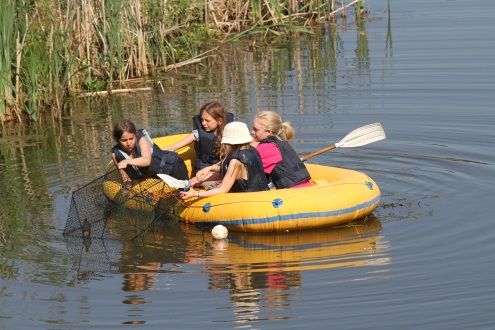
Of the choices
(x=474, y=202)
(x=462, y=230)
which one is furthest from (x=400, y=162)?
(x=462, y=230)

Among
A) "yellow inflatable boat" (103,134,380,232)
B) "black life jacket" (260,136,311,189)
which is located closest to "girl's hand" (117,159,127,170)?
"yellow inflatable boat" (103,134,380,232)

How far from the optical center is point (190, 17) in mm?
17219

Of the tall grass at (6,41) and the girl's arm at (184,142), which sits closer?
the girl's arm at (184,142)

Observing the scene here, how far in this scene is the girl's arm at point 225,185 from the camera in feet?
28.7

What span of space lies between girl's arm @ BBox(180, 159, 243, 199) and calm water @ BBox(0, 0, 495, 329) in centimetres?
36

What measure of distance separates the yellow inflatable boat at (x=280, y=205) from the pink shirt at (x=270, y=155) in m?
0.43

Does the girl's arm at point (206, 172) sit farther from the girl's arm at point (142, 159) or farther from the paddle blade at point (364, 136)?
the paddle blade at point (364, 136)

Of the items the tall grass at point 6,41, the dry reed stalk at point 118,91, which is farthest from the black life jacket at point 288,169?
the dry reed stalk at point 118,91

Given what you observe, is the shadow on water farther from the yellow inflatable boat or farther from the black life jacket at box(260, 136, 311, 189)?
the black life jacket at box(260, 136, 311, 189)

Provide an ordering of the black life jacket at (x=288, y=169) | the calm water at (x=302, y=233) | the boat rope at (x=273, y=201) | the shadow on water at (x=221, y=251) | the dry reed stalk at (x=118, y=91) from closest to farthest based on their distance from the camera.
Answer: the calm water at (x=302, y=233) < the shadow on water at (x=221, y=251) < the boat rope at (x=273, y=201) < the black life jacket at (x=288, y=169) < the dry reed stalk at (x=118, y=91)

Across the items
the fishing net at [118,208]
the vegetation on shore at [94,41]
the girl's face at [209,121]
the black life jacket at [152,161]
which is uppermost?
the vegetation on shore at [94,41]

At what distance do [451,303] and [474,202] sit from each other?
8.24ft

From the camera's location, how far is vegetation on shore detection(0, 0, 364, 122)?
12398 mm

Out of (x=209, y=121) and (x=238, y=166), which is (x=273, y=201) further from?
(x=209, y=121)
